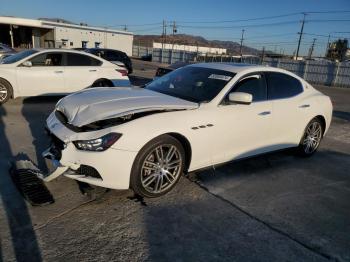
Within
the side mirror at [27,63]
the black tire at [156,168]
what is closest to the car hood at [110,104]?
the black tire at [156,168]

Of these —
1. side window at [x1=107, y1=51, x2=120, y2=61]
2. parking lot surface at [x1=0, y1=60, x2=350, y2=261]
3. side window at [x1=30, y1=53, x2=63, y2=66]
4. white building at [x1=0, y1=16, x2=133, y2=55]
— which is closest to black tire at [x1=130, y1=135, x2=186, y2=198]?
parking lot surface at [x1=0, y1=60, x2=350, y2=261]

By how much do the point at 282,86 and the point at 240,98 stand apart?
57.2 inches

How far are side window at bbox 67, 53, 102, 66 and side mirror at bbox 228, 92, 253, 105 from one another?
20.9 feet

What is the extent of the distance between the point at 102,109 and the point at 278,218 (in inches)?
92.8

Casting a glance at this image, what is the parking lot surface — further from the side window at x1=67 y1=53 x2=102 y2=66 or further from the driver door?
the side window at x1=67 y1=53 x2=102 y2=66

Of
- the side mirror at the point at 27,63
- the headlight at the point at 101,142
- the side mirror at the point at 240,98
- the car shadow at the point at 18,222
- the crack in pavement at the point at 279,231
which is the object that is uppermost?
the side mirror at the point at 240,98

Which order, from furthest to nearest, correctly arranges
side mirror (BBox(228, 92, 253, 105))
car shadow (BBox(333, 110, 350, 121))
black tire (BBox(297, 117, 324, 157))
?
1. car shadow (BBox(333, 110, 350, 121))
2. black tire (BBox(297, 117, 324, 157))
3. side mirror (BBox(228, 92, 253, 105))

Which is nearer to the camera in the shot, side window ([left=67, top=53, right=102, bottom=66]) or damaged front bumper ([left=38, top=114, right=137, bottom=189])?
damaged front bumper ([left=38, top=114, right=137, bottom=189])

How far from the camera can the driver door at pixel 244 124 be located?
4.39m

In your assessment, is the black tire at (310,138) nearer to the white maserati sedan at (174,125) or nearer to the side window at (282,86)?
the white maserati sedan at (174,125)

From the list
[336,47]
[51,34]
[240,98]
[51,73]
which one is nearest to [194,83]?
[240,98]

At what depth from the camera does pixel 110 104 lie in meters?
4.00

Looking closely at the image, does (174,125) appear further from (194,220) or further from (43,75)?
(43,75)

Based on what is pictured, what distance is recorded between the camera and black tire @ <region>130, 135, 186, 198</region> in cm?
367
